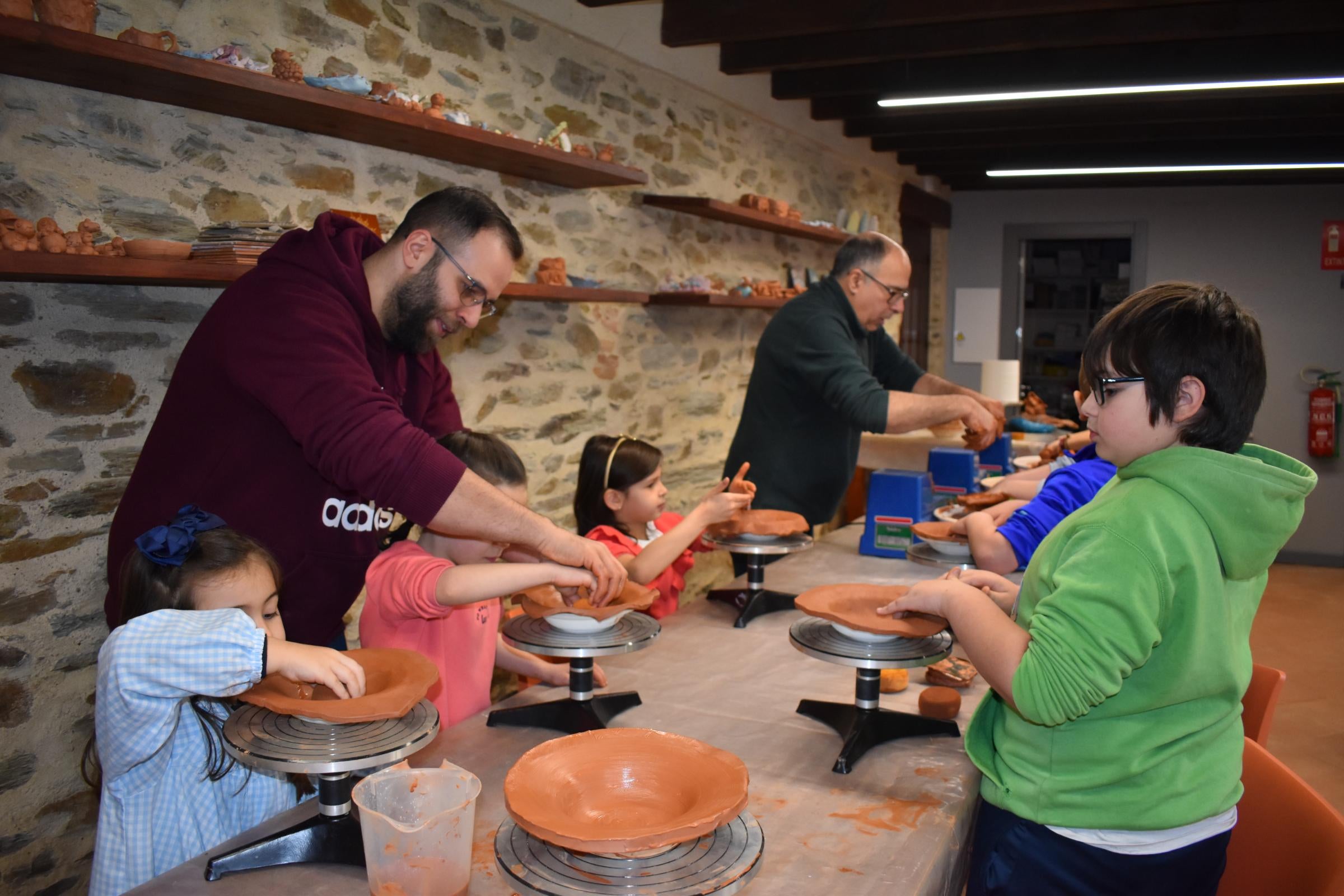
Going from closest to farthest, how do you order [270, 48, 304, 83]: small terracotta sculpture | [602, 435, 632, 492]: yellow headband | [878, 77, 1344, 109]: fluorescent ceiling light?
[270, 48, 304, 83]: small terracotta sculpture
[602, 435, 632, 492]: yellow headband
[878, 77, 1344, 109]: fluorescent ceiling light

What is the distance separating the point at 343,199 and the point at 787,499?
1.74m

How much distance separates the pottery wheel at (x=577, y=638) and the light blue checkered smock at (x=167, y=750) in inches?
17.8

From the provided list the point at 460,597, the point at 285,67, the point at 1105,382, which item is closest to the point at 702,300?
the point at 285,67

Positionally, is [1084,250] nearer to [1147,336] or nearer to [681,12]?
[681,12]

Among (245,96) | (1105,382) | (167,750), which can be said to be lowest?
(167,750)

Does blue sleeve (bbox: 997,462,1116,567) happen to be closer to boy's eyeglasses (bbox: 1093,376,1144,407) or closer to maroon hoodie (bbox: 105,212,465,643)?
boy's eyeglasses (bbox: 1093,376,1144,407)

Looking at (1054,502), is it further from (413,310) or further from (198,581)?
(198,581)

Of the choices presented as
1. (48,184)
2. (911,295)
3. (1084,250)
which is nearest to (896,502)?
(48,184)

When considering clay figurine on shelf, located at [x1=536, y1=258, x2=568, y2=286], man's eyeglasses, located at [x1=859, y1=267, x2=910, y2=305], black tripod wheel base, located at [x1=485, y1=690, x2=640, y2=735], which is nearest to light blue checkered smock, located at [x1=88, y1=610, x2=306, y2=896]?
black tripod wheel base, located at [x1=485, y1=690, x2=640, y2=735]

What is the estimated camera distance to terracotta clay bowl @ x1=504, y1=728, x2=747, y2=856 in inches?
41.4

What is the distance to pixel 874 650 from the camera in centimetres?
167

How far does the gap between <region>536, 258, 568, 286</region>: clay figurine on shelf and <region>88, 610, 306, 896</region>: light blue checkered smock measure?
7.32ft

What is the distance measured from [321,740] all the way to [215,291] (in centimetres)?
164

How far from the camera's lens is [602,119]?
3959 mm
